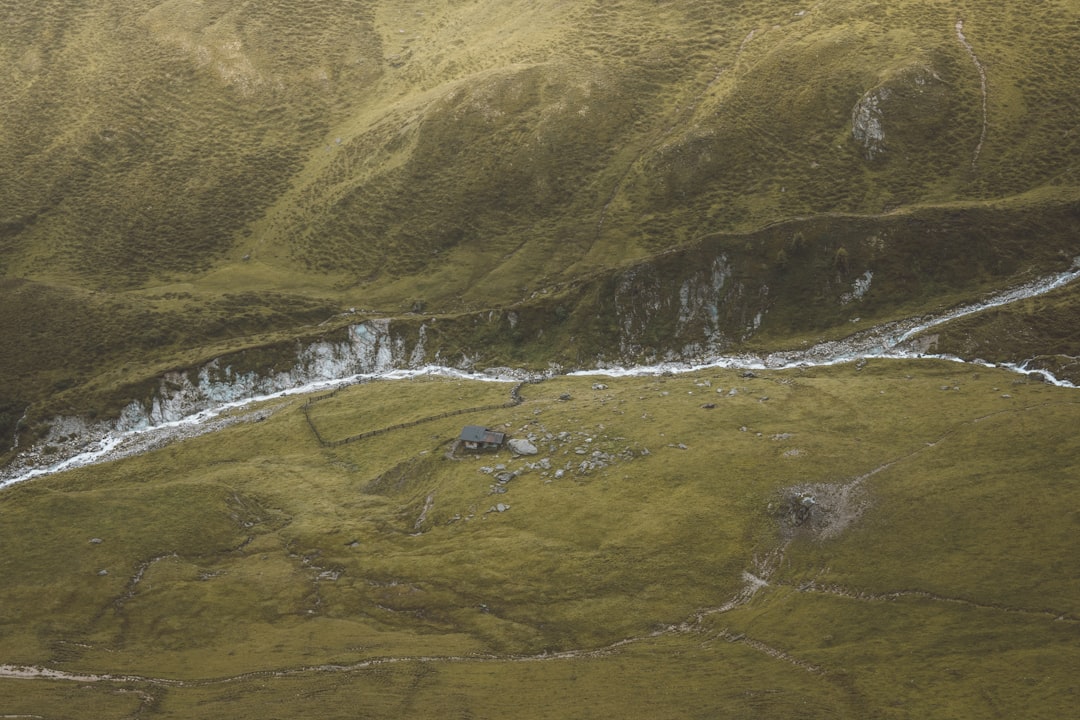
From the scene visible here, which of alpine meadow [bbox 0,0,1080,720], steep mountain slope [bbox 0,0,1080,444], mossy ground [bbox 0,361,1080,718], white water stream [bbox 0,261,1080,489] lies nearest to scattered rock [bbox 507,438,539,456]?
alpine meadow [bbox 0,0,1080,720]

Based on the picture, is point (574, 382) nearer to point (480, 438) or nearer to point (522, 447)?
point (480, 438)

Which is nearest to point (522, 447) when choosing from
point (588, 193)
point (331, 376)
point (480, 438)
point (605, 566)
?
point (480, 438)

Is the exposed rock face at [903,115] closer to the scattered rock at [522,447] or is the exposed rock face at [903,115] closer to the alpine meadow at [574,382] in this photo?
the alpine meadow at [574,382]

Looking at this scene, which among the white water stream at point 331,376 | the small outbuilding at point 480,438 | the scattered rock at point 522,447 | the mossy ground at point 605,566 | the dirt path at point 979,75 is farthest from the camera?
the dirt path at point 979,75

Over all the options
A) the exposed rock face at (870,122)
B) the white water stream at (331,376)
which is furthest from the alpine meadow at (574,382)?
the exposed rock face at (870,122)

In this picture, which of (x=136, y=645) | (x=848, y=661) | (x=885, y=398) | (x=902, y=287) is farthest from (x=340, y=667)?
(x=902, y=287)

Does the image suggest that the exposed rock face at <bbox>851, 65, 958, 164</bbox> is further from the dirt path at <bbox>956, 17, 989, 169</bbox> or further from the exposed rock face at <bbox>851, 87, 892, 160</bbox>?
the dirt path at <bbox>956, 17, 989, 169</bbox>

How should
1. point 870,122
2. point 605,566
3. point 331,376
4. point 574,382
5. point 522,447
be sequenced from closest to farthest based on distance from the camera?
point 605,566 → point 522,447 → point 574,382 → point 331,376 → point 870,122
